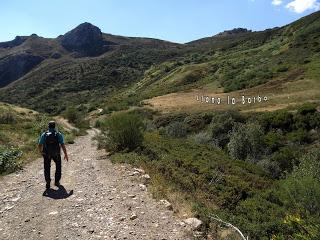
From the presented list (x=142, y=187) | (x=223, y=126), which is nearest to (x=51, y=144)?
(x=142, y=187)

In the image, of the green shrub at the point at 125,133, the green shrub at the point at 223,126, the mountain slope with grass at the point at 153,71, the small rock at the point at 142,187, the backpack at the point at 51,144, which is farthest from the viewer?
Result: the mountain slope with grass at the point at 153,71

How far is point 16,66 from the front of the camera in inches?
6875

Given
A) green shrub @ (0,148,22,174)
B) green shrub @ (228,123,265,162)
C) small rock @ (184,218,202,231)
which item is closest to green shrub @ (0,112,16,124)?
green shrub @ (228,123,265,162)

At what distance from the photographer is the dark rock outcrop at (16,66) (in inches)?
6703

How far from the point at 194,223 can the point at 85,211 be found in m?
2.68

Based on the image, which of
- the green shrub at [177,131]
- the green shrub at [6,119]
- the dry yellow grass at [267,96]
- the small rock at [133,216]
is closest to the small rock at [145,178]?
the small rock at [133,216]

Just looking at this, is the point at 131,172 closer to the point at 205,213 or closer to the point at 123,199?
the point at 123,199

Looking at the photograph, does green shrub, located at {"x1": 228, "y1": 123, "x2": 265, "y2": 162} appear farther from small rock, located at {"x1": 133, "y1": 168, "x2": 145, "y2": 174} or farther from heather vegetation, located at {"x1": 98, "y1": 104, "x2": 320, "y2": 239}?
small rock, located at {"x1": 133, "y1": 168, "x2": 145, "y2": 174}

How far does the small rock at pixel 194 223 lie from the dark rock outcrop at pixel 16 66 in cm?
16876

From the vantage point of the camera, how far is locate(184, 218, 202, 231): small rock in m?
8.83

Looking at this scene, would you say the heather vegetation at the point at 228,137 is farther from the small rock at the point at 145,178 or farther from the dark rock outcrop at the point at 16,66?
the dark rock outcrop at the point at 16,66

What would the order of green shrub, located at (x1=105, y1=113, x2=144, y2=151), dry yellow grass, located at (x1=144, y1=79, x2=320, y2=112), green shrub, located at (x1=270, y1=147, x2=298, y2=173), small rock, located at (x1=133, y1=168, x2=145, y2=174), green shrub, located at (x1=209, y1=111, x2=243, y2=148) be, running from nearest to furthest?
small rock, located at (x1=133, y1=168, x2=145, y2=174) → green shrub, located at (x1=105, y1=113, x2=144, y2=151) → green shrub, located at (x1=270, y1=147, x2=298, y2=173) → green shrub, located at (x1=209, y1=111, x2=243, y2=148) → dry yellow grass, located at (x1=144, y1=79, x2=320, y2=112)

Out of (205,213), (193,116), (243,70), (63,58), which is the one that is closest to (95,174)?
(205,213)

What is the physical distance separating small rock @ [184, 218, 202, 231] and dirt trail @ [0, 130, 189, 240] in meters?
0.16
